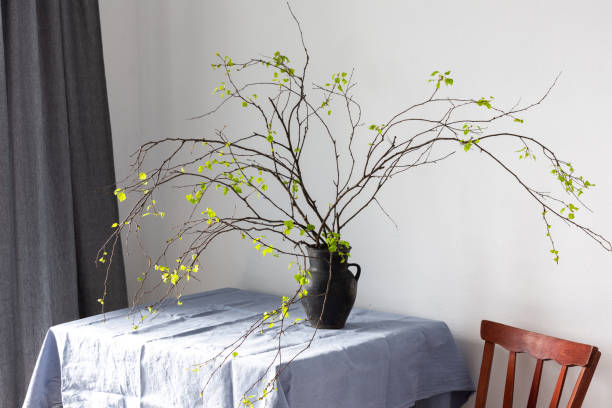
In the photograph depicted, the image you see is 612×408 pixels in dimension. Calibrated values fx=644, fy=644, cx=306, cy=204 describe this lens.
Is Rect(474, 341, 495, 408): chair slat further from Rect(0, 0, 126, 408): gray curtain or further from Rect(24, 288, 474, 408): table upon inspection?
Rect(0, 0, 126, 408): gray curtain

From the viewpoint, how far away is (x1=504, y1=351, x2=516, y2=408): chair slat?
178cm

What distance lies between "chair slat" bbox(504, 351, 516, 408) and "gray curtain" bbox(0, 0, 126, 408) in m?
1.61

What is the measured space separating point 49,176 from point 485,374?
172 cm


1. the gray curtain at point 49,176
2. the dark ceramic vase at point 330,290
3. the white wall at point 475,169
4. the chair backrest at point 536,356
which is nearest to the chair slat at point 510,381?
the chair backrest at point 536,356

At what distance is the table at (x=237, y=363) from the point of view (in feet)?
5.01

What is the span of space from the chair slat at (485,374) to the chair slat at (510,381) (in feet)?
0.18

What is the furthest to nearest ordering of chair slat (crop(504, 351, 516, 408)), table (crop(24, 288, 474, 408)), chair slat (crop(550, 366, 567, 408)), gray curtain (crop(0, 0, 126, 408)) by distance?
gray curtain (crop(0, 0, 126, 408)), chair slat (crop(504, 351, 516, 408)), chair slat (crop(550, 366, 567, 408)), table (crop(24, 288, 474, 408))

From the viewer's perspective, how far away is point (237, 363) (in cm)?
152

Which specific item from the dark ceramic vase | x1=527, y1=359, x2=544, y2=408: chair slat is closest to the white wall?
x1=527, y1=359, x2=544, y2=408: chair slat

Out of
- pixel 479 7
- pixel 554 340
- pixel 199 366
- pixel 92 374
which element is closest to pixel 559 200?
pixel 554 340

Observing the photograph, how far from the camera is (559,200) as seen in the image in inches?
70.3

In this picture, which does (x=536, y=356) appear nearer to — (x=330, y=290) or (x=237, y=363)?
(x=330, y=290)

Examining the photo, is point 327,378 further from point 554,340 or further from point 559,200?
point 559,200

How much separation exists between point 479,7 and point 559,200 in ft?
2.03
